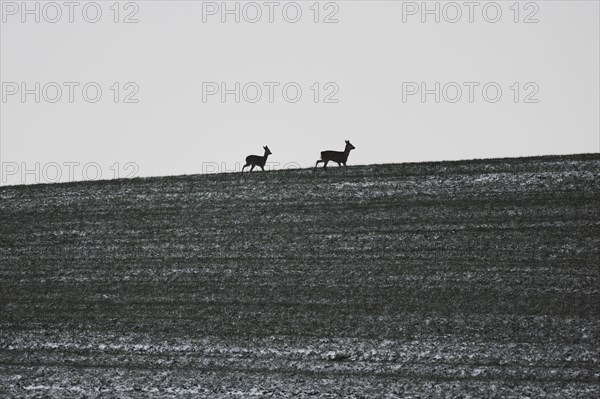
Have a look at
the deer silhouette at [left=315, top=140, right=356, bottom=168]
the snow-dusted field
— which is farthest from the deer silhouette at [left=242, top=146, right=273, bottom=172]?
the deer silhouette at [left=315, top=140, right=356, bottom=168]

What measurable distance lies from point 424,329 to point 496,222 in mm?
8187

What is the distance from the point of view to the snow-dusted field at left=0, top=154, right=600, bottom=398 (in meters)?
17.6

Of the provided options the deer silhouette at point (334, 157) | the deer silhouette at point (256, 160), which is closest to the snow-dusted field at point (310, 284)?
the deer silhouette at point (334, 157)

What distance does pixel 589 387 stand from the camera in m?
16.0

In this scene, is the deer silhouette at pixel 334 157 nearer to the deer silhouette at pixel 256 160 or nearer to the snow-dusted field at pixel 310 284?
the snow-dusted field at pixel 310 284

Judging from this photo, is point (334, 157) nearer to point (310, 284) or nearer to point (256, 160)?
point (256, 160)

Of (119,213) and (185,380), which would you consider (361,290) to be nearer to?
(185,380)

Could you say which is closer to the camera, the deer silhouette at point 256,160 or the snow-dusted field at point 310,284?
the snow-dusted field at point 310,284

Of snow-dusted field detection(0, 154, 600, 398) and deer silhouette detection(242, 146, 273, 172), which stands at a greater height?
deer silhouette detection(242, 146, 273, 172)

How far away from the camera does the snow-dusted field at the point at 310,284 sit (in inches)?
691

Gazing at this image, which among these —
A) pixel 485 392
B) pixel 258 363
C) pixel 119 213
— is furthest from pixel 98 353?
pixel 119 213

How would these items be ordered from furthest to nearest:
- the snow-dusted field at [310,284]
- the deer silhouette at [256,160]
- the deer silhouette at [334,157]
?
1. the deer silhouette at [256,160]
2. the deer silhouette at [334,157]
3. the snow-dusted field at [310,284]

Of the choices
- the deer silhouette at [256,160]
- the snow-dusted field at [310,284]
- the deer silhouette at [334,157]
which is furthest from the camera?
the deer silhouette at [256,160]

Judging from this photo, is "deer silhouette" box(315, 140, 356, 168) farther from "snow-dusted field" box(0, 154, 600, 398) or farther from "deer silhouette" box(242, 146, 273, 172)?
"deer silhouette" box(242, 146, 273, 172)
